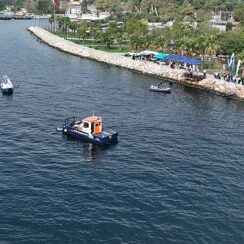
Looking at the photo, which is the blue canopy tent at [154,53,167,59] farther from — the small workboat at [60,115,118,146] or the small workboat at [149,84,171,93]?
the small workboat at [60,115,118,146]

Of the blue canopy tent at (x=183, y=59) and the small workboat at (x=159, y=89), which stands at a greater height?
the blue canopy tent at (x=183, y=59)

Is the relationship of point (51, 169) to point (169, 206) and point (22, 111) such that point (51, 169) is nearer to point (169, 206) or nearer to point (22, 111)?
point (169, 206)

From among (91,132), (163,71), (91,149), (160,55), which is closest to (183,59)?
(163,71)

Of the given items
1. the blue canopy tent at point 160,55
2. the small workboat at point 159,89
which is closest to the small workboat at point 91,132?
the small workboat at point 159,89

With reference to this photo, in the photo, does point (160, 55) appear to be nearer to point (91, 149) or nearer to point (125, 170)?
point (91, 149)

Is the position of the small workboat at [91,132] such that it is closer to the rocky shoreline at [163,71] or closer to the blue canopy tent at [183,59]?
the rocky shoreline at [163,71]

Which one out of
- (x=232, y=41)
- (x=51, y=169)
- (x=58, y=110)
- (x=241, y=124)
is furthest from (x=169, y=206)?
(x=232, y=41)
